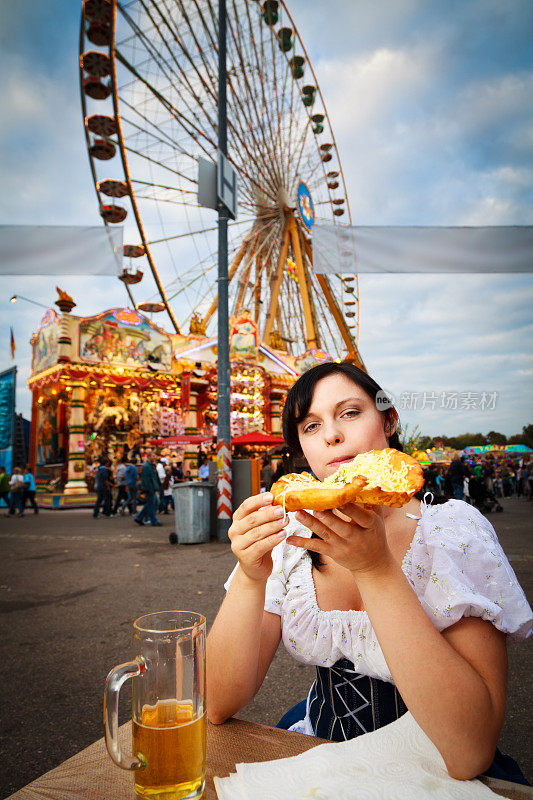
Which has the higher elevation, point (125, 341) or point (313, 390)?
point (125, 341)

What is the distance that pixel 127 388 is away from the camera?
19172 millimetres

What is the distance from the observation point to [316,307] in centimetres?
2208

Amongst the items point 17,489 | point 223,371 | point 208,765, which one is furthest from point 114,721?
point 17,489

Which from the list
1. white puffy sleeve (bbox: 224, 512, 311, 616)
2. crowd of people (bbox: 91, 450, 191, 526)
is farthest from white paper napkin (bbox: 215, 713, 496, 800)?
crowd of people (bbox: 91, 450, 191, 526)

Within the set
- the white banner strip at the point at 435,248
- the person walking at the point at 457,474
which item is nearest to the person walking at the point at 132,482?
the person walking at the point at 457,474

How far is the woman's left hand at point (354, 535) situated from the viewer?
0.85 metres

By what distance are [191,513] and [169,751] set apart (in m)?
7.38

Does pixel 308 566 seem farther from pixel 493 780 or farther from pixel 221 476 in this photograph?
pixel 221 476

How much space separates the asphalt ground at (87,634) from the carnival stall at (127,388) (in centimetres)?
866

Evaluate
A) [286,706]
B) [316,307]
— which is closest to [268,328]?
[316,307]

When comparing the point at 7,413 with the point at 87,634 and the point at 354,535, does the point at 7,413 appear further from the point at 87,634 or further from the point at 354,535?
the point at 354,535

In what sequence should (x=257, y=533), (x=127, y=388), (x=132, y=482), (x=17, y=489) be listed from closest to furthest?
(x=257, y=533), (x=132, y=482), (x=17, y=489), (x=127, y=388)

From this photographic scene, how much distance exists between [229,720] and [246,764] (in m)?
0.22

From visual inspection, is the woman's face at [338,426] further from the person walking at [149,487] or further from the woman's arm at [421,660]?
the person walking at [149,487]
